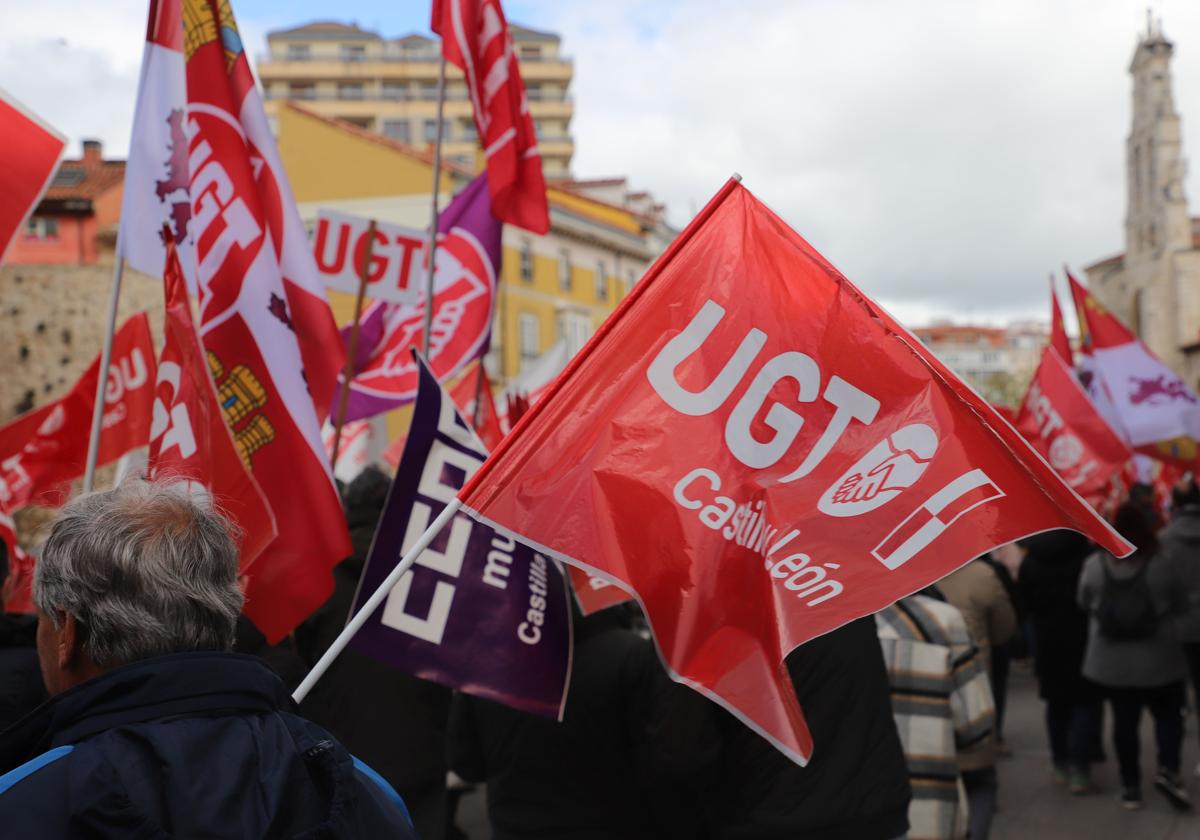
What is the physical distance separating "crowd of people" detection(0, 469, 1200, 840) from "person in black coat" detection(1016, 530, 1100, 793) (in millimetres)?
15

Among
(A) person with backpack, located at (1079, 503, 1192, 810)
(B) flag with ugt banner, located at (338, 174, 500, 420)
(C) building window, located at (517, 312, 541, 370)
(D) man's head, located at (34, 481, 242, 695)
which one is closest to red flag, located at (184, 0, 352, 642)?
(D) man's head, located at (34, 481, 242, 695)

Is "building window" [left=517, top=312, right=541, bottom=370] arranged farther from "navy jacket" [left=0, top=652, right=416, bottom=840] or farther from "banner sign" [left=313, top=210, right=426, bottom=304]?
"navy jacket" [left=0, top=652, right=416, bottom=840]

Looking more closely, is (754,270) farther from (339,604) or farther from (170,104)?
(170,104)

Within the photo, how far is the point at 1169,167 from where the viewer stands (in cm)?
6781

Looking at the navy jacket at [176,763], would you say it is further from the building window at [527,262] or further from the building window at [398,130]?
the building window at [398,130]

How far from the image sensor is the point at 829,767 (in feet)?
11.1

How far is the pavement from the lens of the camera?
22.8 ft

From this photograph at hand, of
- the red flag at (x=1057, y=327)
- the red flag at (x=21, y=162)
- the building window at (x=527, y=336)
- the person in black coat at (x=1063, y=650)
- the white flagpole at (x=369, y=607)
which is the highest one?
the building window at (x=527, y=336)

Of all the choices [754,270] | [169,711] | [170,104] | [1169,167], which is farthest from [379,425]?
[1169,167]

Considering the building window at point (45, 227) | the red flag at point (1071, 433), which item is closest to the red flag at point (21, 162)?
the red flag at point (1071, 433)

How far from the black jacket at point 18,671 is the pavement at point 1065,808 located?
159 inches

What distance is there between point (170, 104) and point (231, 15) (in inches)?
19.9

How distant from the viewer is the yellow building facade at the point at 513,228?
127ft

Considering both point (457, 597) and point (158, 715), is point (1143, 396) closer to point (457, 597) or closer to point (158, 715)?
point (457, 597)
